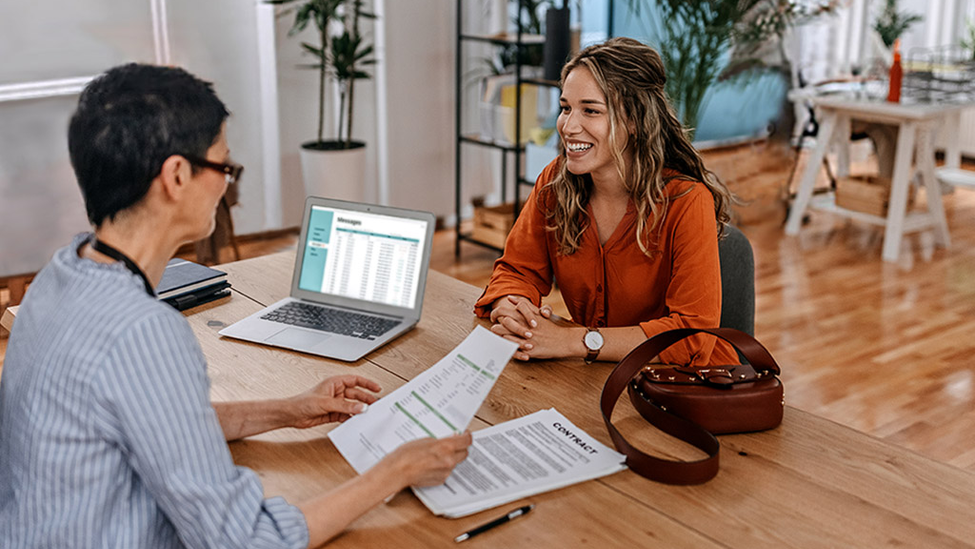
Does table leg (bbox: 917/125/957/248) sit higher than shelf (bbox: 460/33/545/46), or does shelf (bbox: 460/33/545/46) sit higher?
shelf (bbox: 460/33/545/46)

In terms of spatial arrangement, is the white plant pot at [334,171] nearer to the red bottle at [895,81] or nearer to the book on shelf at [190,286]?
the book on shelf at [190,286]

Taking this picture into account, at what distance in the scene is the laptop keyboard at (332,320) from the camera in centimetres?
197

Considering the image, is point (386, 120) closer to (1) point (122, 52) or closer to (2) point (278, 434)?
(1) point (122, 52)

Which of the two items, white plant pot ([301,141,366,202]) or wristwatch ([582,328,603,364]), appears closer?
wristwatch ([582,328,603,364])

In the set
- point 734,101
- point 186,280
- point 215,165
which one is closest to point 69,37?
point 186,280

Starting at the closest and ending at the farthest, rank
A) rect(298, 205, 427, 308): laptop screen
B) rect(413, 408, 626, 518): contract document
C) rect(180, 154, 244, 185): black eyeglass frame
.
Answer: rect(180, 154, 244, 185): black eyeglass frame → rect(413, 408, 626, 518): contract document → rect(298, 205, 427, 308): laptop screen

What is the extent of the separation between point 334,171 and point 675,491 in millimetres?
3502

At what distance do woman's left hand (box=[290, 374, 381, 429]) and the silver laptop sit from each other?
0.38 metres

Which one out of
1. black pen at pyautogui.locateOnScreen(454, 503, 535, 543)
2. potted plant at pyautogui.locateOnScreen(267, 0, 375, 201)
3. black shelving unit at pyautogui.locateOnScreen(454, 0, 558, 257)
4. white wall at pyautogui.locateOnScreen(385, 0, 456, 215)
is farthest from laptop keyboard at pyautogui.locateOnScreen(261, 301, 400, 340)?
white wall at pyautogui.locateOnScreen(385, 0, 456, 215)

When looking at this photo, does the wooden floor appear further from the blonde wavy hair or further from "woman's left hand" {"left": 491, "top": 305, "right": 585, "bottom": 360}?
"woman's left hand" {"left": 491, "top": 305, "right": 585, "bottom": 360}

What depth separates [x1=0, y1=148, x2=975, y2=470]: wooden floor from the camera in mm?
3223

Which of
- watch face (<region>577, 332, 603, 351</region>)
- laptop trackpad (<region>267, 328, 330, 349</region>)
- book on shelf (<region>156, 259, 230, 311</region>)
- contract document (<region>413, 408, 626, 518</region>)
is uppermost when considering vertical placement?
book on shelf (<region>156, 259, 230, 311</region>)

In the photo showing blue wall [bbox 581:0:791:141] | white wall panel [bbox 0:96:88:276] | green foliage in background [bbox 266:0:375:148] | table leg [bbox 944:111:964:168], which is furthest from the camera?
blue wall [bbox 581:0:791:141]

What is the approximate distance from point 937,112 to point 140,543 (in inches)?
182
